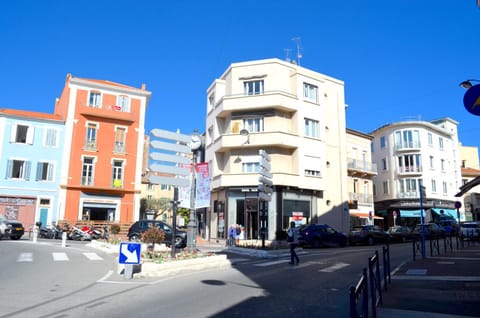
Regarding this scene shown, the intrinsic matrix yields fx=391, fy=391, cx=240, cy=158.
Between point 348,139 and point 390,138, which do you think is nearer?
point 348,139

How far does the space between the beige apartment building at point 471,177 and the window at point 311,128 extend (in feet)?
89.1

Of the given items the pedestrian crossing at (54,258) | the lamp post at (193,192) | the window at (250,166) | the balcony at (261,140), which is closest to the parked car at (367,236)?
the balcony at (261,140)

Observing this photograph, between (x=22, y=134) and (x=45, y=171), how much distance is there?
12.5ft

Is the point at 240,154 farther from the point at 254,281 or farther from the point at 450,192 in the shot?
the point at 450,192

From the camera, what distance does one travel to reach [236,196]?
30.4 meters

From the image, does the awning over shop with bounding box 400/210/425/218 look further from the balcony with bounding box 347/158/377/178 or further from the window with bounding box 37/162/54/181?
the window with bounding box 37/162/54/181

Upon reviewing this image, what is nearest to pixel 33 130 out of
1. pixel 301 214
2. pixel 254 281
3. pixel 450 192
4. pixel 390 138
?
pixel 301 214

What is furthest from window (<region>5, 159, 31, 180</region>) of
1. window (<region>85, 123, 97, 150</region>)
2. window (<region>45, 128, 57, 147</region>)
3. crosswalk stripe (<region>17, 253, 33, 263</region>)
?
crosswalk stripe (<region>17, 253, 33, 263</region>)

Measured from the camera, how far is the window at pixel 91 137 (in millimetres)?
34875

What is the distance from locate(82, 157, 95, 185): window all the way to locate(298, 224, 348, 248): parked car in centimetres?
1951

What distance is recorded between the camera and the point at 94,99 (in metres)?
36.0

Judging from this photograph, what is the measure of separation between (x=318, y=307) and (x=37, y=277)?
7365 millimetres

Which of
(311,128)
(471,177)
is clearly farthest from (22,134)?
(471,177)

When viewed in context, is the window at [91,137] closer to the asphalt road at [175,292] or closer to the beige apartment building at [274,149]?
the beige apartment building at [274,149]
